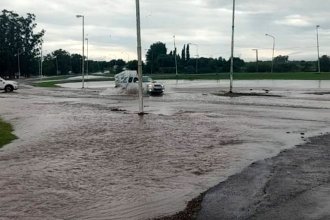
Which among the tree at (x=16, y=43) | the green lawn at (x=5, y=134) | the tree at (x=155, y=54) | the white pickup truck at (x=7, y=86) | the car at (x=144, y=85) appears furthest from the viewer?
the tree at (x=155, y=54)

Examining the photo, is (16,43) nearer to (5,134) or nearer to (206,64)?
(206,64)

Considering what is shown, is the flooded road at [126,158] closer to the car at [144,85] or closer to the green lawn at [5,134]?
the green lawn at [5,134]

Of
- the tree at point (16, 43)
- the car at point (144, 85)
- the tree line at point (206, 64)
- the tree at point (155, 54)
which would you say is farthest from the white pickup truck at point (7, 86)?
the tree at point (155, 54)

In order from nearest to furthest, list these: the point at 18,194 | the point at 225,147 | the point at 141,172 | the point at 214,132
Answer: the point at 18,194, the point at 141,172, the point at 225,147, the point at 214,132

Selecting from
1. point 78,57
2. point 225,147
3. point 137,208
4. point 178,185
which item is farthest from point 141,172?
point 78,57

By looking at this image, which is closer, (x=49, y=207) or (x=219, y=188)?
(x=49, y=207)

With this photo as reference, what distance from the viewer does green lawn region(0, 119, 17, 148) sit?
15349 mm

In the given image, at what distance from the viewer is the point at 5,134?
55.6 ft

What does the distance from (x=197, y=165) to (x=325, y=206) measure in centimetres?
420

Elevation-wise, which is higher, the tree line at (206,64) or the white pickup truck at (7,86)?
the tree line at (206,64)

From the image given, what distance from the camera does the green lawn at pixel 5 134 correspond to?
15349mm

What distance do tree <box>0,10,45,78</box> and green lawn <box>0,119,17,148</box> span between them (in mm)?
112732

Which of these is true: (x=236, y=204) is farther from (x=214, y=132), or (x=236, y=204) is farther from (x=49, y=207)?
(x=214, y=132)

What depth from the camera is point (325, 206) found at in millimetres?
7676
